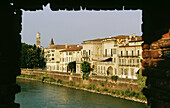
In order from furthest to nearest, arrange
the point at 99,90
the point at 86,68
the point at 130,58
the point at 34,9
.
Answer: the point at 86,68
the point at 130,58
the point at 99,90
the point at 34,9

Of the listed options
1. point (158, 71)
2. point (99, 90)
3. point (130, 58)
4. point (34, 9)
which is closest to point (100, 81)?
point (99, 90)

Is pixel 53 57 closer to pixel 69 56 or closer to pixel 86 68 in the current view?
pixel 69 56

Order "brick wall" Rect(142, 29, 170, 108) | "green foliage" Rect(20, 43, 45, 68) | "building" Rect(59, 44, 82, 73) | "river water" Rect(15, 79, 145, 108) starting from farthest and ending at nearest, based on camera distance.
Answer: "green foliage" Rect(20, 43, 45, 68) < "building" Rect(59, 44, 82, 73) < "river water" Rect(15, 79, 145, 108) < "brick wall" Rect(142, 29, 170, 108)

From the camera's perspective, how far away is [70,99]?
33.3 m

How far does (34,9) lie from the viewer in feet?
21.3

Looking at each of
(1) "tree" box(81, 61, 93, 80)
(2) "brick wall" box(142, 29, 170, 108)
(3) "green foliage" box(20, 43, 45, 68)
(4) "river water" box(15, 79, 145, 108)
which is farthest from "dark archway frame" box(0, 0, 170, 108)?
(3) "green foliage" box(20, 43, 45, 68)

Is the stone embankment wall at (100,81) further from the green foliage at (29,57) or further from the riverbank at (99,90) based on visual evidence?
the green foliage at (29,57)

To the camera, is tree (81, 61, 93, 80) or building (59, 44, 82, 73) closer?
tree (81, 61, 93, 80)

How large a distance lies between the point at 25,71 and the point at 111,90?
33.6 meters

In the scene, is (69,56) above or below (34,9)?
above

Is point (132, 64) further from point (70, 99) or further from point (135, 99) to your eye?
point (70, 99)

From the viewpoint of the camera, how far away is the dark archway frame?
5414mm

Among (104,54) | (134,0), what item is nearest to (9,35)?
(134,0)

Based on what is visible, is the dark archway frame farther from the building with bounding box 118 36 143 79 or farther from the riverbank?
the building with bounding box 118 36 143 79
